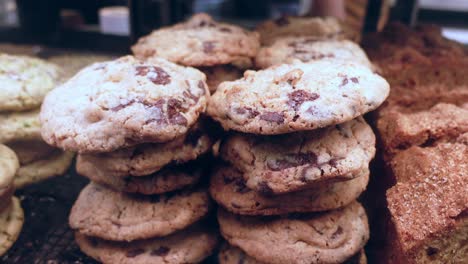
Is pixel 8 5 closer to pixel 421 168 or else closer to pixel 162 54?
pixel 162 54

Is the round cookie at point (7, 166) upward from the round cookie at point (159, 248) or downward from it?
upward

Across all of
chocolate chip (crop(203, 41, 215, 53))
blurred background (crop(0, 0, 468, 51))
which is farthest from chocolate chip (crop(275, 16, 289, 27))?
chocolate chip (crop(203, 41, 215, 53))

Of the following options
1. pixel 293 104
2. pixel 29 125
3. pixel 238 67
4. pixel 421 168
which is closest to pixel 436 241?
pixel 421 168

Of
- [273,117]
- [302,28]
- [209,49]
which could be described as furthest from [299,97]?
[302,28]

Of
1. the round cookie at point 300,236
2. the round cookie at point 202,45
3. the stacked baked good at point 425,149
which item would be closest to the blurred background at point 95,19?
the round cookie at point 202,45

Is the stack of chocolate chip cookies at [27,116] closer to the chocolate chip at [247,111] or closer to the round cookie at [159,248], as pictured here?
the round cookie at [159,248]

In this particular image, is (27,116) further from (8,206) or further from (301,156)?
(301,156)
